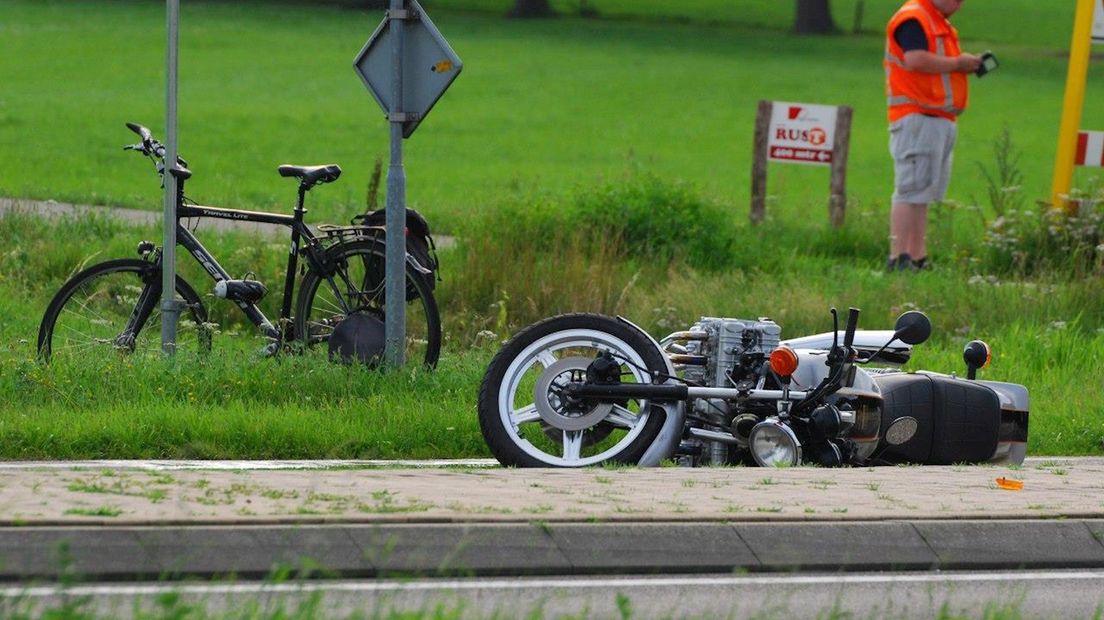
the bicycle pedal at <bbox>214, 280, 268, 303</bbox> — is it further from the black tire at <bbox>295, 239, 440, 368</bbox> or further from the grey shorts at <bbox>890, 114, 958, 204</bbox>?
the grey shorts at <bbox>890, 114, 958, 204</bbox>

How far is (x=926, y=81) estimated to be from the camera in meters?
17.1

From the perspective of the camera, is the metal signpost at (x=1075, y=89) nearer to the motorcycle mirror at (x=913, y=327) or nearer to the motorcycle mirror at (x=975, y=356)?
the motorcycle mirror at (x=975, y=356)

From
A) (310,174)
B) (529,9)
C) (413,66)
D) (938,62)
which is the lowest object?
(310,174)

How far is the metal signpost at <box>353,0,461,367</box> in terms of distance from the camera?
36.7 ft

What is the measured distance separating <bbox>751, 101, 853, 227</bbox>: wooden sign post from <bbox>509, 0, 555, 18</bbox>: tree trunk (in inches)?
1718

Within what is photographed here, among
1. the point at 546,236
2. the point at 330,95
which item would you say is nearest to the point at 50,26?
the point at 330,95

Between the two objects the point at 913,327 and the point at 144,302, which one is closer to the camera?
the point at 913,327

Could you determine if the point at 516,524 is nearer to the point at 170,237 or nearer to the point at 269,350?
the point at 269,350

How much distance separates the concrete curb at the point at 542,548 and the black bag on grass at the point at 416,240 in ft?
16.4

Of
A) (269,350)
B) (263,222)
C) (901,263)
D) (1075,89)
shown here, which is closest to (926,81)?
(901,263)

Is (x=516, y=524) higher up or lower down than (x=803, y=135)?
lower down

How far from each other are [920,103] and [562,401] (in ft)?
30.8

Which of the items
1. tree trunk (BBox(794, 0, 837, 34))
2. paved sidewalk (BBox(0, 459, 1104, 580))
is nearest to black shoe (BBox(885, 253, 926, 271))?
paved sidewalk (BBox(0, 459, 1104, 580))

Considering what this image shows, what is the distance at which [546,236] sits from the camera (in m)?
16.6
